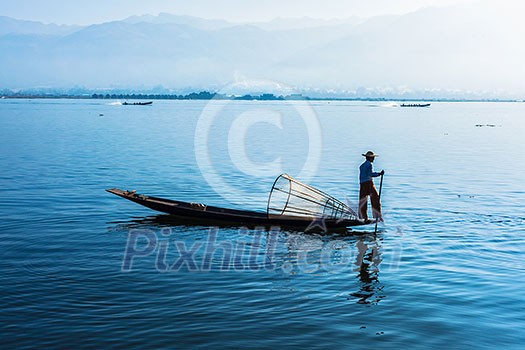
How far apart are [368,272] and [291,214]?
6.00 meters

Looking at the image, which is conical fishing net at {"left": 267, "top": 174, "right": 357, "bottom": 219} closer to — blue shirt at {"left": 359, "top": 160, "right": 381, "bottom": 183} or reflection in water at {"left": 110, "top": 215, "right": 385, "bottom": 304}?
reflection in water at {"left": 110, "top": 215, "right": 385, "bottom": 304}

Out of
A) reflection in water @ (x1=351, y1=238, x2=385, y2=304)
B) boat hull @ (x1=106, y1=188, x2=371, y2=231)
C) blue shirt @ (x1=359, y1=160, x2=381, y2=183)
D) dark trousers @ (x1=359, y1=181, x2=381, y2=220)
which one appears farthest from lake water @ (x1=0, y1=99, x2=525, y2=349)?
blue shirt @ (x1=359, y1=160, x2=381, y2=183)

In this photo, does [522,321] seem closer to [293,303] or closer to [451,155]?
[293,303]

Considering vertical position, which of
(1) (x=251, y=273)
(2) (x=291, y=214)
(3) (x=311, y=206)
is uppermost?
(3) (x=311, y=206)

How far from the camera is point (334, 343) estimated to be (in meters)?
10.9

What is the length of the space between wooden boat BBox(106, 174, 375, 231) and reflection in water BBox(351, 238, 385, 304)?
145 centimetres

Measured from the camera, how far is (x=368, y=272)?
15.7 metres

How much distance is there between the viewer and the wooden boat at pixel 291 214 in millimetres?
20547

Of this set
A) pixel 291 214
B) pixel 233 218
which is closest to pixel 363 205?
pixel 291 214

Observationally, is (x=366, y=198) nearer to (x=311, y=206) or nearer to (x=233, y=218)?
(x=311, y=206)

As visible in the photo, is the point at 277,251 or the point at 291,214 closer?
the point at 277,251

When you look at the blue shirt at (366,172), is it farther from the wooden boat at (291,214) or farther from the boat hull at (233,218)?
the boat hull at (233,218)

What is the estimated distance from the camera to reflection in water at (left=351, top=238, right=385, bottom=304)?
13602 mm

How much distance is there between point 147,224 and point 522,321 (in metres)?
13.8
